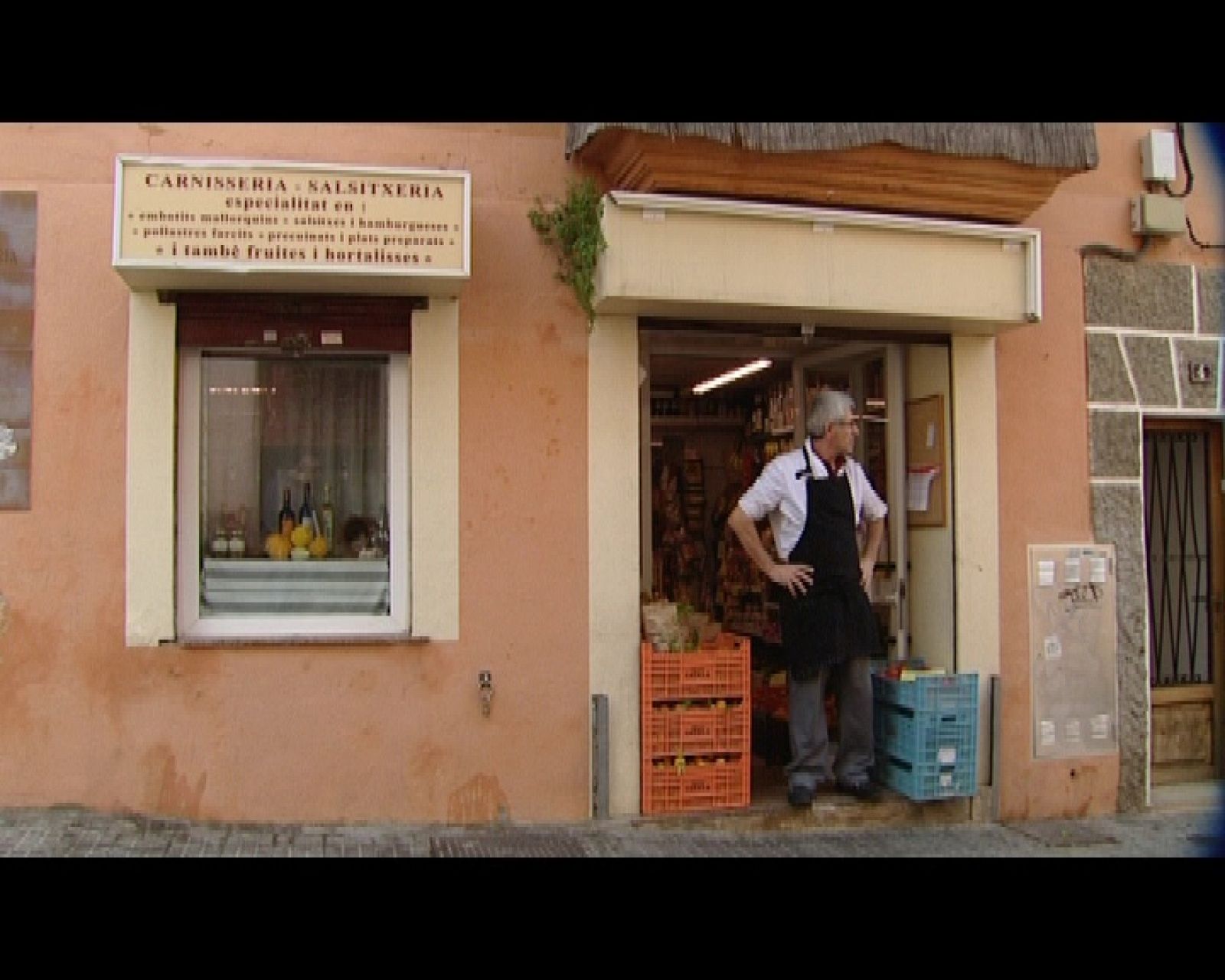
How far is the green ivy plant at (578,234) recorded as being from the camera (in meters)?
6.27

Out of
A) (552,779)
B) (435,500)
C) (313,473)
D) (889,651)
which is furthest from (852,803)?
(313,473)

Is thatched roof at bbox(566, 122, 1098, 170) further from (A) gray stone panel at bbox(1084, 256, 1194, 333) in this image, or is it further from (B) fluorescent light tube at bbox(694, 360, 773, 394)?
(B) fluorescent light tube at bbox(694, 360, 773, 394)

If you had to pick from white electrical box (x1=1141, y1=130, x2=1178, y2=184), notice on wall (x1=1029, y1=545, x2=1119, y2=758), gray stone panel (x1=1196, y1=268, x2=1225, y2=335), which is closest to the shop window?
notice on wall (x1=1029, y1=545, x2=1119, y2=758)

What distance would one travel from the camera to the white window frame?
6180 millimetres

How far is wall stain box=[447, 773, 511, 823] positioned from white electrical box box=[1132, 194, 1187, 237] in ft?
17.3

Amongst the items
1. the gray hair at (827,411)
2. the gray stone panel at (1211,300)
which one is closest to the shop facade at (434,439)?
the gray hair at (827,411)

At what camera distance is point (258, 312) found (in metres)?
6.19

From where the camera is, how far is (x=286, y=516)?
6.54 m

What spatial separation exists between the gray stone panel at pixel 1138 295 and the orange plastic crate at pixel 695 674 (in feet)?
10.6

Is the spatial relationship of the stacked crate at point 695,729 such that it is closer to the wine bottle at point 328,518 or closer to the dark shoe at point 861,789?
the dark shoe at point 861,789

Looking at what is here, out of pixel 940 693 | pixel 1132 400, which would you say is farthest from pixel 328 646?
pixel 1132 400
